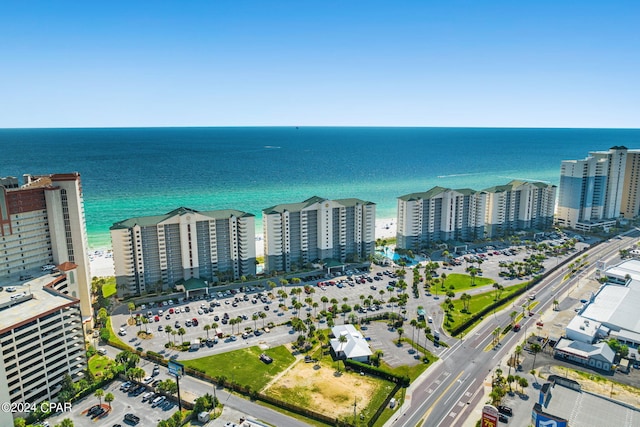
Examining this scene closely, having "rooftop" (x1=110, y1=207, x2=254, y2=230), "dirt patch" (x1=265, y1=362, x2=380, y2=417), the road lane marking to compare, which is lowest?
the road lane marking

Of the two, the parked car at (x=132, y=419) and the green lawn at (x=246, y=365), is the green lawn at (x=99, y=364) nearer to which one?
the green lawn at (x=246, y=365)

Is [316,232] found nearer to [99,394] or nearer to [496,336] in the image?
[496,336]

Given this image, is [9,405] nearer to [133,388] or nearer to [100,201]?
[133,388]

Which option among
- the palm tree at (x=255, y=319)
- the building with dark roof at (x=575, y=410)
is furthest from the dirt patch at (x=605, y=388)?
the palm tree at (x=255, y=319)

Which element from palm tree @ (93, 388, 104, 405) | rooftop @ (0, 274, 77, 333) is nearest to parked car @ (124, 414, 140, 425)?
palm tree @ (93, 388, 104, 405)

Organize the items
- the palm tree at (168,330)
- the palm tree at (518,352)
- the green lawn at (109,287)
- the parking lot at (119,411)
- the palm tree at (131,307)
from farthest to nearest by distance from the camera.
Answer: the green lawn at (109,287) → the palm tree at (131,307) → the palm tree at (168,330) → the palm tree at (518,352) → the parking lot at (119,411)

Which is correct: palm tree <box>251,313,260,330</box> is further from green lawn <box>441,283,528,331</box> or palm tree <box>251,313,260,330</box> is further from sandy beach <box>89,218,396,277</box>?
sandy beach <box>89,218,396,277</box>

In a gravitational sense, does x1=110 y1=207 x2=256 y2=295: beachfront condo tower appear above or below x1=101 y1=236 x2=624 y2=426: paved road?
above
